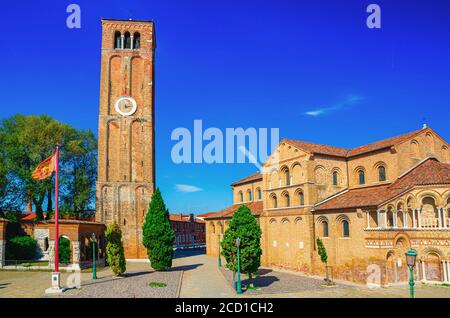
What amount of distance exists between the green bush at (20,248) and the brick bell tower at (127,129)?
23.3 ft

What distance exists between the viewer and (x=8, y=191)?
4269cm

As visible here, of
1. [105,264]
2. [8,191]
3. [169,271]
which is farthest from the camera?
[8,191]

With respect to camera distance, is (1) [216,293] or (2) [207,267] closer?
(1) [216,293]

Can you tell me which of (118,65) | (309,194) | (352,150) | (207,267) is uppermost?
(118,65)

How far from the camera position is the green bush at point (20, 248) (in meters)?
37.2

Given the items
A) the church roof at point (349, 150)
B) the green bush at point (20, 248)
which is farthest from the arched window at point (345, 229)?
the green bush at point (20, 248)

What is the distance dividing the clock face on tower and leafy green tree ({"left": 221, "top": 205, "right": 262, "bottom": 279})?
79.9 feet

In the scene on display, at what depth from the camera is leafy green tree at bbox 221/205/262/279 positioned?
25181mm

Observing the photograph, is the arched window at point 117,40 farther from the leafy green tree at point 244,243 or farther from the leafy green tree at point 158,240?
the leafy green tree at point 244,243

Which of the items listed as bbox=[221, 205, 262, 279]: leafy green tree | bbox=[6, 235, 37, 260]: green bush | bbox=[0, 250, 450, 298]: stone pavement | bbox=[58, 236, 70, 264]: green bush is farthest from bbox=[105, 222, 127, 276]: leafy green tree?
bbox=[6, 235, 37, 260]: green bush

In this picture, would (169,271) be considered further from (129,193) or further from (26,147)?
(26,147)

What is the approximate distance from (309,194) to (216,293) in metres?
14.9

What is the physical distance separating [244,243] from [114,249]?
405 inches
